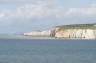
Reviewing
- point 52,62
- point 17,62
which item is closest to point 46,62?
point 52,62

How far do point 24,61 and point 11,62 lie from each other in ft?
8.22

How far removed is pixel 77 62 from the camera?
201 feet

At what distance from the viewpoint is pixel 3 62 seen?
61781 millimetres

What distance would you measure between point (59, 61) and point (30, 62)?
525cm

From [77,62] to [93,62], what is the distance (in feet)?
8.80

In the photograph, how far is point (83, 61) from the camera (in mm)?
63156

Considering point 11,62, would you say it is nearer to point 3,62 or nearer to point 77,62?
point 3,62

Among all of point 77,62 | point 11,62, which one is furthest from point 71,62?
point 11,62

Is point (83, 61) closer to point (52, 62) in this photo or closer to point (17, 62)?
point (52, 62)

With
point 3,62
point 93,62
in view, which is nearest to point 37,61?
point 3,62

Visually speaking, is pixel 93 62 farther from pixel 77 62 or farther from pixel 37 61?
pixel 37 61

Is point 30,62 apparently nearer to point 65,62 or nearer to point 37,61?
point 37,61

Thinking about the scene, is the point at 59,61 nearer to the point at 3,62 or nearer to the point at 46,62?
the point at 46,62

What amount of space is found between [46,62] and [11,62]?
6001 millimetres
